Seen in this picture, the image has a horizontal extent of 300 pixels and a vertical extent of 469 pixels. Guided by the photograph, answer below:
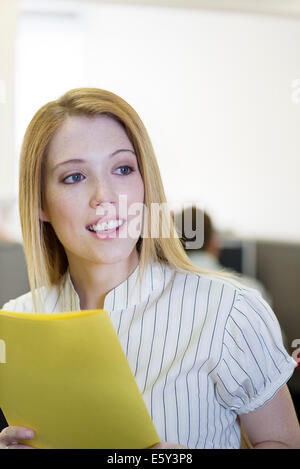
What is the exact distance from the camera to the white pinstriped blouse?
90cm

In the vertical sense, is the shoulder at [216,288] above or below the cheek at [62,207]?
below

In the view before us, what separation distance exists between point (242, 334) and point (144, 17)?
59 cm

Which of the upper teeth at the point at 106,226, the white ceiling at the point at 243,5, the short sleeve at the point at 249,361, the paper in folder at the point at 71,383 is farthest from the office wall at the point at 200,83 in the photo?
the paper in folder at the point at 71,383

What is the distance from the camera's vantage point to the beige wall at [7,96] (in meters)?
0.98

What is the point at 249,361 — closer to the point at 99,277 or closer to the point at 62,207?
the point at 99,277

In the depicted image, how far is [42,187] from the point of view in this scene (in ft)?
2.97

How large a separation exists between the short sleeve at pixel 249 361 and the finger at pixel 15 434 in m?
0.29

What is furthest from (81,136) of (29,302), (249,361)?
(249,361)

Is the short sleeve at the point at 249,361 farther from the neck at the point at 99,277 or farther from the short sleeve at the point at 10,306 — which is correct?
the short sleeve at the point at 10,306

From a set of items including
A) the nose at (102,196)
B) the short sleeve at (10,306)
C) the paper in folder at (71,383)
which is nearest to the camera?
the paper in folder at (71,383)

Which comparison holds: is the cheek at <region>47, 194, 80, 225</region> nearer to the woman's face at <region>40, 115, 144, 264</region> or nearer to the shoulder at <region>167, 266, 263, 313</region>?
the woman's face at <region>40, 115, 144, 264</region>

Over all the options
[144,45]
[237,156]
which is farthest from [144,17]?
[237,156]

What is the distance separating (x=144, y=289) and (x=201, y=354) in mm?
140

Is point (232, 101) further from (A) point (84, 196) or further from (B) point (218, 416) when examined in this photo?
(B) point (218, 416)
